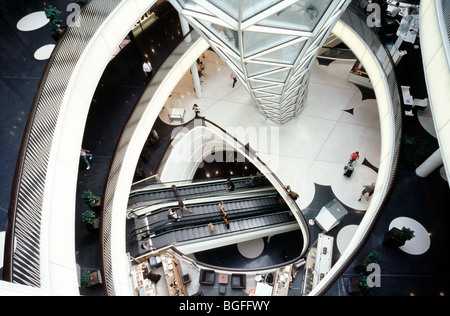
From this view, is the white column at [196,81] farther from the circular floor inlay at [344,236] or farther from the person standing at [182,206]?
the circular floor inlay at [344,236]

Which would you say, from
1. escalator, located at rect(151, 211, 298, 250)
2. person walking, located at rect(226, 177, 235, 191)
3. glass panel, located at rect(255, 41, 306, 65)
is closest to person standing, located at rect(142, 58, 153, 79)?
glass panel, located at rect(255, 41, 306, 65)

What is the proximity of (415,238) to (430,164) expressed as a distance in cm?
256

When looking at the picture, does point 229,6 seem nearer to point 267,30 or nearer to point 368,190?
point 267,30

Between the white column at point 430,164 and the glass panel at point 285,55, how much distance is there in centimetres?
558

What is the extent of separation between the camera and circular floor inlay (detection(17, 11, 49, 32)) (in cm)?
1124

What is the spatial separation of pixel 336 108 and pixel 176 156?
30.8 ft

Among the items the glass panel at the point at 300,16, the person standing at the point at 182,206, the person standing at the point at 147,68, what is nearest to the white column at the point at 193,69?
the person standing at the point at 147,68

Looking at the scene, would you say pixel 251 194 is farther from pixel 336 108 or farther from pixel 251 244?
pixel 336 108

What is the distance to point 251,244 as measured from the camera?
16016mm

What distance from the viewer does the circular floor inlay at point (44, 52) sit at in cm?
1022

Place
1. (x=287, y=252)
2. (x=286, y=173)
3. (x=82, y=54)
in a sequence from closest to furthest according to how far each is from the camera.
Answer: (x=82, y=54)
(x=286, y=173)
(x=287, y=252)

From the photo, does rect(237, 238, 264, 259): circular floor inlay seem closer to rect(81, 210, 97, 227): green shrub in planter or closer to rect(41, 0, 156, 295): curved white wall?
rect(81, 210, 97, 227): green shrub in planter

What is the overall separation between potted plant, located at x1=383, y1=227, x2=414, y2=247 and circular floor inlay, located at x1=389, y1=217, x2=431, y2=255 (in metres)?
0.55
